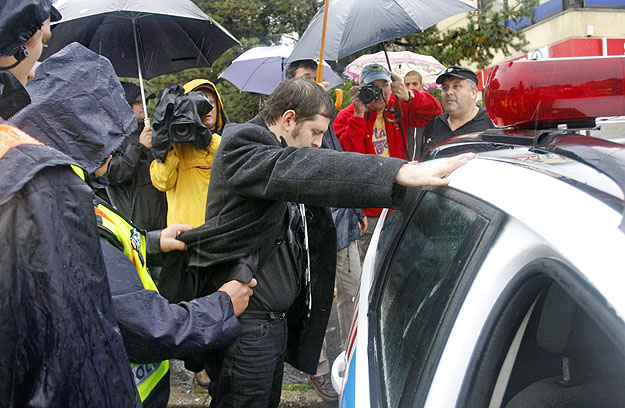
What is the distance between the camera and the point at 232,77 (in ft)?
18.7

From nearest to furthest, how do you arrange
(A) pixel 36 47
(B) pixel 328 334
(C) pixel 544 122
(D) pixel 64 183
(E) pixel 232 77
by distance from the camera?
1. (D) pixel 64 183
2. (A) pixel 36 47
3. (C) pixel 544 122
4. (B) pixel 328 334
5. (E) pixel 232 77

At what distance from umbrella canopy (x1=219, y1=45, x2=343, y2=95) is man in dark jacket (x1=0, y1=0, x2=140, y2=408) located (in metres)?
4.45

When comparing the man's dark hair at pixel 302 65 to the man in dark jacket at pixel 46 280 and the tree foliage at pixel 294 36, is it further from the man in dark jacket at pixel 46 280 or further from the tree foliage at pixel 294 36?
the tree foliage at pixel 294 36

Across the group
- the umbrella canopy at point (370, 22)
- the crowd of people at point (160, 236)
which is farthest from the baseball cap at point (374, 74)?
the crowd of people at point (160, 236)

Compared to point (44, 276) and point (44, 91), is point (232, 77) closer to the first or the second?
point (44, 91)

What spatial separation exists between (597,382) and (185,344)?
1001mm

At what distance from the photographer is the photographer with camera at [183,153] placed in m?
3.30

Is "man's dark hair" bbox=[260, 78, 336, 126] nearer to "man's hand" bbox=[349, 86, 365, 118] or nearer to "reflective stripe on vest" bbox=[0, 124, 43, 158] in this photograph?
"reflective stripe on vest" bbox=[0, 124, 43, 158]

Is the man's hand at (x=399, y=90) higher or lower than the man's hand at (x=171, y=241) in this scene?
higher

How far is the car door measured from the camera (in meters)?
1.03

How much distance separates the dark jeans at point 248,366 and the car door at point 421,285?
0.51 meters

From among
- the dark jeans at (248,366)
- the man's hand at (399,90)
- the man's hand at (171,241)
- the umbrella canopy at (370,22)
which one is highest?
the umbrella canopy at (370,22)

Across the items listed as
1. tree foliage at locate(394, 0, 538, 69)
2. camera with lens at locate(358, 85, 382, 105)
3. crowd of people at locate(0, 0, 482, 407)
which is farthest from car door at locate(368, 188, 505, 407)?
tree foliage at locate(394, 0, 538, 69)

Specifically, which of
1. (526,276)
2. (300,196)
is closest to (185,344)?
(300,196)
